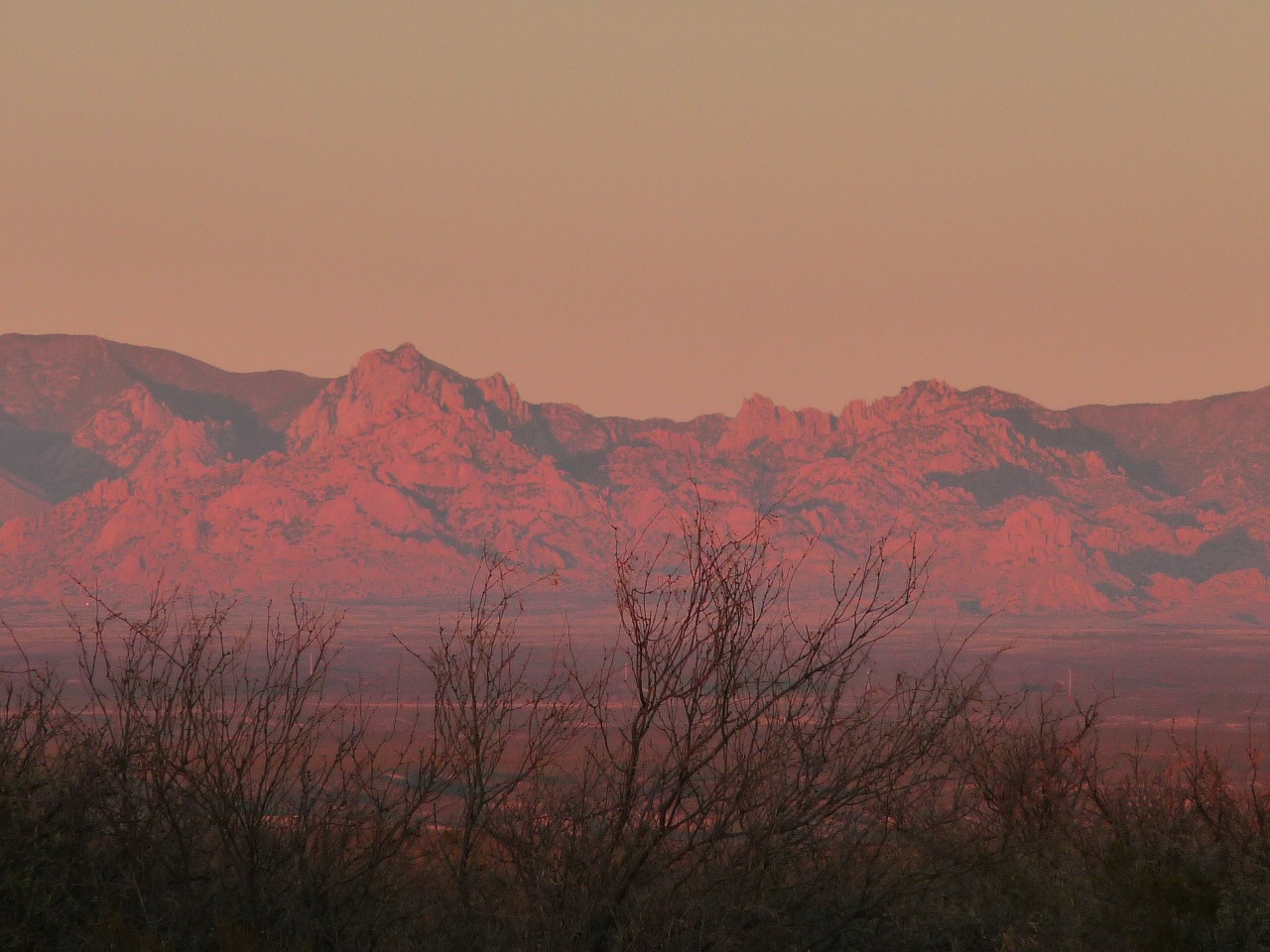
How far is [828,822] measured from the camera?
42.2ft

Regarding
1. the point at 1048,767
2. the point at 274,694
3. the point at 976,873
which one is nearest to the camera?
the point at 274,694

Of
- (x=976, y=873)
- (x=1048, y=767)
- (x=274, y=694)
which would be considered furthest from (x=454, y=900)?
(x=1048, y=767)

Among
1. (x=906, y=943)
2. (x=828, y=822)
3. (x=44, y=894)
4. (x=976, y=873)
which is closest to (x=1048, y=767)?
(x=976, y=873)

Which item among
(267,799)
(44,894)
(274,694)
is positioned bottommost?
(44,894)

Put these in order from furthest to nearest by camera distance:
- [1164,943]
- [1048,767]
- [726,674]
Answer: [1048,767] < [1164,943] < [726,674]

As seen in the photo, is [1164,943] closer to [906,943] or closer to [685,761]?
[906,943]

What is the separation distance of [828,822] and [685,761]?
1887 mm

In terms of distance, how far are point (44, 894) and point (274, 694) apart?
2.58 metres

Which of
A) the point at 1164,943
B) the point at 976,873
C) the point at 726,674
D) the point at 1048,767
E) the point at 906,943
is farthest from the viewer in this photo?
the point at 1048,767

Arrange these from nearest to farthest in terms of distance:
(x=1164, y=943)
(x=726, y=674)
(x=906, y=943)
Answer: (x=726, y=674) → (x=1164, y=943) → (x=906, y=943)

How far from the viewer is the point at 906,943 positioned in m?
14.8

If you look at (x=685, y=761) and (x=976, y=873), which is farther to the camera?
(x=976, y=873)

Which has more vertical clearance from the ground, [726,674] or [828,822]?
[726,674]

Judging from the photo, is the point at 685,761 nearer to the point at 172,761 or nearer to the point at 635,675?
the point at 635,675
